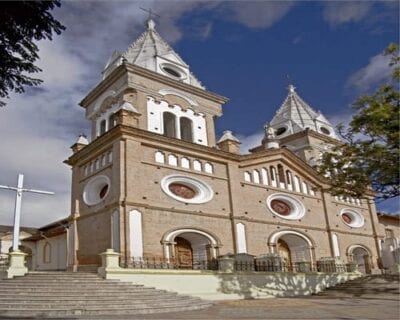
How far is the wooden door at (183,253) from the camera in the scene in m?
20.9

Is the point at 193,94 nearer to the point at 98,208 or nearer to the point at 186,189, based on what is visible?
the point at 186,189

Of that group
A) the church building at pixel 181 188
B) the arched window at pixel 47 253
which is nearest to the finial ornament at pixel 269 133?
the church building at pixel 181 188

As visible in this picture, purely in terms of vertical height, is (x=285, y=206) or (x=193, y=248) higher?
(x=285, y=206)

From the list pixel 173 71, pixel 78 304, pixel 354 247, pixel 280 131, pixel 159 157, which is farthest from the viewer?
pixel 280 131

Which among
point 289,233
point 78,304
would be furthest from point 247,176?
point 78,304

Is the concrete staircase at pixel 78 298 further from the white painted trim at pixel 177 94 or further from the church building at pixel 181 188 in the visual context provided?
the white painted trim at pixel 177 94

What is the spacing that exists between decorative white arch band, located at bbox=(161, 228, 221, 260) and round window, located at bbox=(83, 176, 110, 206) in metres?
4.30

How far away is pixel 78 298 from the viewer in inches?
500

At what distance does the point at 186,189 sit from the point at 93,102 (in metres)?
10.7

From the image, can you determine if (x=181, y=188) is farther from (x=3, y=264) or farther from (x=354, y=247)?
(x=354, y=247)

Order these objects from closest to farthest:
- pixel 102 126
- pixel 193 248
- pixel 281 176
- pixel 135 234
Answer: pixel 135 234 → pixel 193 248 → pixel 102 126 → pixel 281 176

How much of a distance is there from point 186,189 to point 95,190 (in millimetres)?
5249

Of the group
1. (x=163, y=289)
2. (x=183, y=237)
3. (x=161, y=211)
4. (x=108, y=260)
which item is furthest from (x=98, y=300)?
(x=183, y=237)

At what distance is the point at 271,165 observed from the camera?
87.2ft
